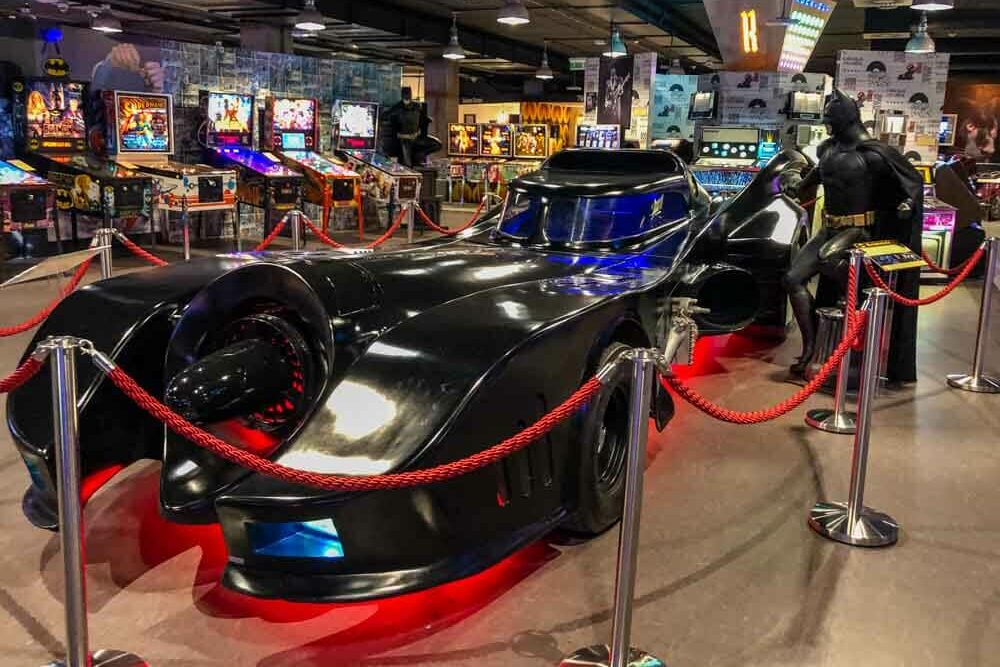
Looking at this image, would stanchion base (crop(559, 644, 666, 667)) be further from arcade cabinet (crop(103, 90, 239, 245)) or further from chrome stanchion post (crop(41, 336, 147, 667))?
arcade cabinet (crop(103, 90, 239, 245))

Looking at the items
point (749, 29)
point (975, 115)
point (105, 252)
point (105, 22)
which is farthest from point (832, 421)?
point (975, 115)

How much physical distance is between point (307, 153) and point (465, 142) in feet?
23.0

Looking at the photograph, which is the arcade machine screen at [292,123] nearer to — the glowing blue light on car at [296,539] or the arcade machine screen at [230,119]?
the arcade machine screen at [230,119]

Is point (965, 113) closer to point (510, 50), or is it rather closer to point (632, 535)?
point (510, 50)

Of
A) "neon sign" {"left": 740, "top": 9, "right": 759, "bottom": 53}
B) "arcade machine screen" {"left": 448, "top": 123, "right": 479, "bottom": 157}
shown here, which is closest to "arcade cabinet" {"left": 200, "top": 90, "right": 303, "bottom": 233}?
"neon sign" {"left": 740, "top": 9, "right": 759, "bottom": 53}

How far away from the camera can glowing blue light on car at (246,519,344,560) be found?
249cm

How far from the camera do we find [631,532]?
247cm

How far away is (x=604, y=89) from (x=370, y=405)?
41.4 feet

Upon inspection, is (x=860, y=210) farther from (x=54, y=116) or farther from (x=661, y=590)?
(x=54, y=116)

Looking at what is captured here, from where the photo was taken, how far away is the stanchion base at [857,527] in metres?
3.42

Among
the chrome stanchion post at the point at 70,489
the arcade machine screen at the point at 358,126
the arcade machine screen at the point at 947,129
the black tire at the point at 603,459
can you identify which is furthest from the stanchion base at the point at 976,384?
the arcade machine screen at the point at 947,129

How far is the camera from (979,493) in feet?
12.9

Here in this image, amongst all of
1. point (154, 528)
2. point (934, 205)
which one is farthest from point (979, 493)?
point (934, 205)

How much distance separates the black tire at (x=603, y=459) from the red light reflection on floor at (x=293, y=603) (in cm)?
19
